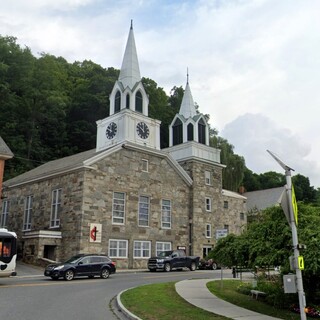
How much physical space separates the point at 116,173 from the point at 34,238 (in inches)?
323

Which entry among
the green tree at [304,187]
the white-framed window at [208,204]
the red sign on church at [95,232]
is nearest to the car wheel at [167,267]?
the red sign on church at [95,232]

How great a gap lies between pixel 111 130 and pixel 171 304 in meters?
27.2

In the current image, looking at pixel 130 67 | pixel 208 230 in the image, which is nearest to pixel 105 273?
pixel 208 230

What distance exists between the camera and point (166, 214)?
128 ft

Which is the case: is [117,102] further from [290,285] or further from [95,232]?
[290,285]

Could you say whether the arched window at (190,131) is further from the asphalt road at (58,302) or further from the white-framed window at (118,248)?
the asphalt road at (58,302)

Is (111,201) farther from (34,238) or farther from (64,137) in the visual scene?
(64,137)

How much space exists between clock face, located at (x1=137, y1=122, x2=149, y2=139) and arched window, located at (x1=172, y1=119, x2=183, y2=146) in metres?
7.13

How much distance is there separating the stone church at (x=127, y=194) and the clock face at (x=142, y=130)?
0.09 metres

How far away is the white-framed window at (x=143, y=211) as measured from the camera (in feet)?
120

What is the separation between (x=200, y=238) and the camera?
41250 millimetres

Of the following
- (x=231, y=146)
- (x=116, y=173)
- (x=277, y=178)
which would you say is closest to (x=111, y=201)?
(x=116, y=173)

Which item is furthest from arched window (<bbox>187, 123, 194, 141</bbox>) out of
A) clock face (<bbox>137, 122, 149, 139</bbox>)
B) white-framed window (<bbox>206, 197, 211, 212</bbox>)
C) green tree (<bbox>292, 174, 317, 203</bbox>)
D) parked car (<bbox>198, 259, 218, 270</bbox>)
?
green tree (<bbox>292, 174, 317, 203</bbox>)

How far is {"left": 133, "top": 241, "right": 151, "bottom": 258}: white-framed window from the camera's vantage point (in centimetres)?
3553
